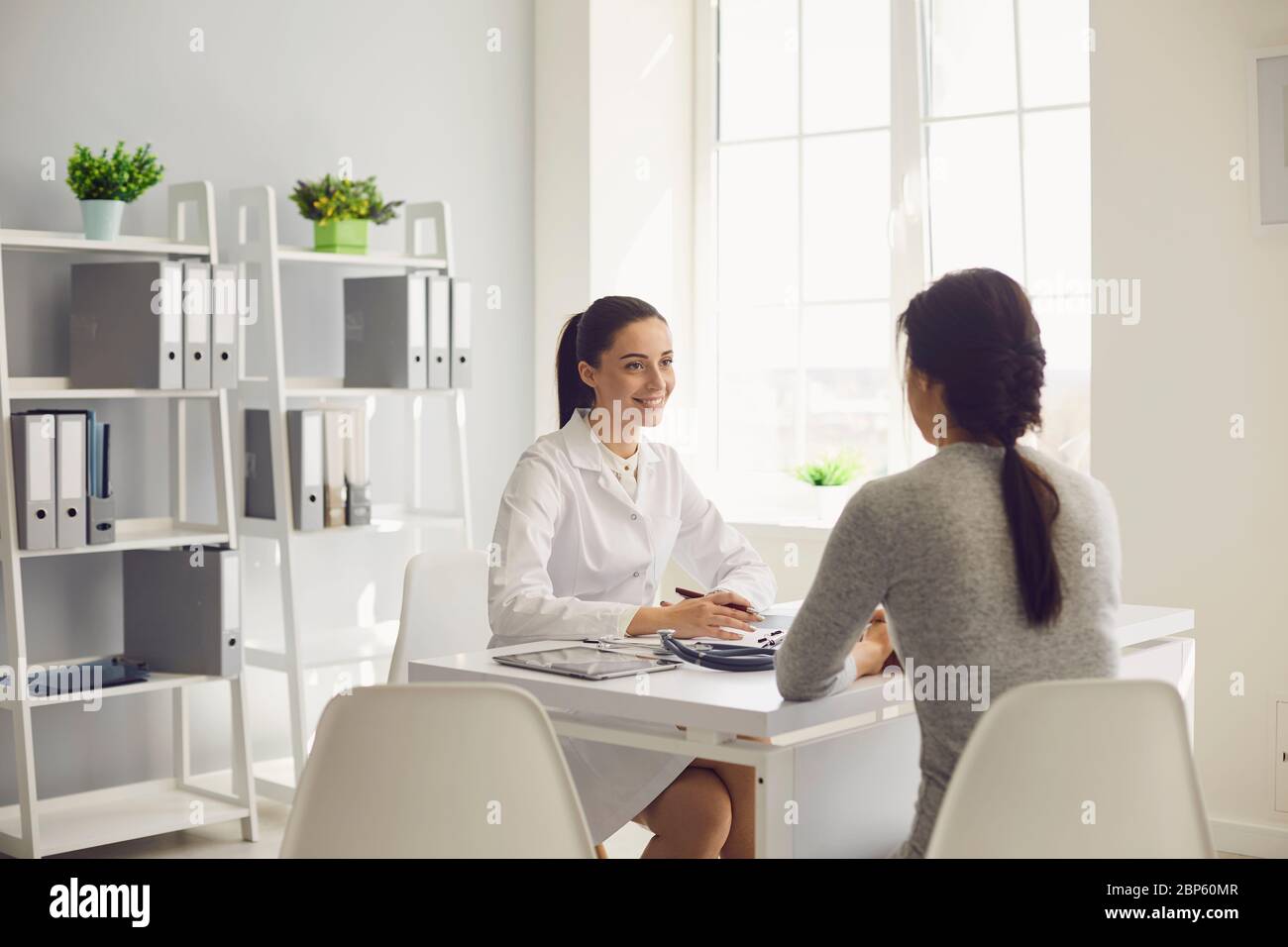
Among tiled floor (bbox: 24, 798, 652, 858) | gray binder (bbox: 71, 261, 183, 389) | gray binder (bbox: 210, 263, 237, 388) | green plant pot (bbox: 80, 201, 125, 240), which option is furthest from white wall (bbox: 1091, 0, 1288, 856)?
green plant pot (bbox: 80, 201, 125, 240)

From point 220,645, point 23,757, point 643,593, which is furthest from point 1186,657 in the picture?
point 23,757

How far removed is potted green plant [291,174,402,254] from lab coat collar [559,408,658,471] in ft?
4.75

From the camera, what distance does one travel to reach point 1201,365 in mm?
3590

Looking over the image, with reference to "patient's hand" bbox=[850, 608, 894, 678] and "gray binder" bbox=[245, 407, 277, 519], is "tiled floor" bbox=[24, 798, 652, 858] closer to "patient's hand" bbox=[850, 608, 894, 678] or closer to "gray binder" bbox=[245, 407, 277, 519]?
"gray binder" bbox=[245, 407, 277, 519]

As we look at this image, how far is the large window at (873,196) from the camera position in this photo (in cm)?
417

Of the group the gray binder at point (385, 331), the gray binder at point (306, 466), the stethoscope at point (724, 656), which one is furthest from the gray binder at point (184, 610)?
the stethoscope at point (724, 656)

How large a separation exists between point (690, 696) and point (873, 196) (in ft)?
10.1

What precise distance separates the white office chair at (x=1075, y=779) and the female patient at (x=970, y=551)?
125mm

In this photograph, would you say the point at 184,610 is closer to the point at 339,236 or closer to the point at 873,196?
the point at 339,236

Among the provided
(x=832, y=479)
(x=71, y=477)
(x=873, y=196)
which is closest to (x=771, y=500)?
(x=832, y=479)

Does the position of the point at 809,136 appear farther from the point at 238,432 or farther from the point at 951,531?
the point at 951,531

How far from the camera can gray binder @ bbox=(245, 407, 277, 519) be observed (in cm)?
381

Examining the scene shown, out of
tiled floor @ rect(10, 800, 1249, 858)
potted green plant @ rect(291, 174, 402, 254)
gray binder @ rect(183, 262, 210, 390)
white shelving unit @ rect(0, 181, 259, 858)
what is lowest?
tiled floor @ rect(10, 800, 1249, 858)

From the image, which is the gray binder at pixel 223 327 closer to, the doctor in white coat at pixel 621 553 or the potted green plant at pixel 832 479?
the doctor in white coat at pixel 621 553
